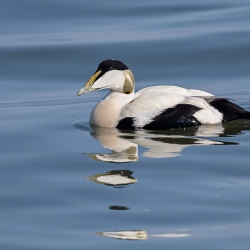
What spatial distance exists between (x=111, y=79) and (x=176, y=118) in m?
0.82

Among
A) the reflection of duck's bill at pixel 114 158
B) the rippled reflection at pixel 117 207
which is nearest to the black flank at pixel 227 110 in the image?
the reflection of duck's bill at pixel 114 158

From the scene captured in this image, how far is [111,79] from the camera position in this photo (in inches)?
401

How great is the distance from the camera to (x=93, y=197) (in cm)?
755

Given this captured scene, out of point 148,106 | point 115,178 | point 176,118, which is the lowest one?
point 115,178

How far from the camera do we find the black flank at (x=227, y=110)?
10180 mm

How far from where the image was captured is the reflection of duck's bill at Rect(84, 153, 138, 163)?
870 centimetres

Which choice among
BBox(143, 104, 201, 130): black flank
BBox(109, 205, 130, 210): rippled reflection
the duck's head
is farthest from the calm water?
the duck's head

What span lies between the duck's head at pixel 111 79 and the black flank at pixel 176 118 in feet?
1.80

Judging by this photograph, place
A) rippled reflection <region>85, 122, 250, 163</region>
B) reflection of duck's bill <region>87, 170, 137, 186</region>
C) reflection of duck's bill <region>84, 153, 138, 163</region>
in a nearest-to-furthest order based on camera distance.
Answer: reflection of duck's bill <region>87, 170, 137, 186</region>
reflection of duck's bill <region>84, 153, 138, 163</region>
rippled reflection <region>85, 122, 250, 163</region>

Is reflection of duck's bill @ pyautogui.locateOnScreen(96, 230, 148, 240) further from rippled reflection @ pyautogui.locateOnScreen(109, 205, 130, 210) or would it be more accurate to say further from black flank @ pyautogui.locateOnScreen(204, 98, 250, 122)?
black flank @ pyautogui.locateOnScreen(204, 98, 250, 122)

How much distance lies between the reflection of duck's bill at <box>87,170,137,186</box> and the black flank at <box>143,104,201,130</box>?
1736 mm

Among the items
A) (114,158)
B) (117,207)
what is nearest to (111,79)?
(114,158)

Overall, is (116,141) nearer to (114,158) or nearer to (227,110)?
(114,158)

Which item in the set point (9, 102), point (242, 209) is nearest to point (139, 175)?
point (242, 209)
